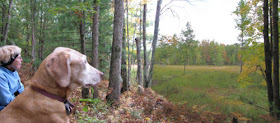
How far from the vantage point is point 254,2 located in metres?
7.52

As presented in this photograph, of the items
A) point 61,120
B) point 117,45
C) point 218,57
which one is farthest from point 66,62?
point 218,57

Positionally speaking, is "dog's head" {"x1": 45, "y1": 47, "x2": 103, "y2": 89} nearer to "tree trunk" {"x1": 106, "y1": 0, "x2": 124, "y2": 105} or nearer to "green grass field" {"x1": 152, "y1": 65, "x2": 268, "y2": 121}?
"tree trunk" {"x1": 106, "y1": 0, "x2": 124, "y2": 105}

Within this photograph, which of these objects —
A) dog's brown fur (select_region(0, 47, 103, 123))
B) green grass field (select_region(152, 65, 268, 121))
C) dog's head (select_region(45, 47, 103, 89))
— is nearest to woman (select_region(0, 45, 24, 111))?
dog's brown fur (select_region(0, 47, 103, 123))

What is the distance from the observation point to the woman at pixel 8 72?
1.88 m

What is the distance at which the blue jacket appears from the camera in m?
1.86

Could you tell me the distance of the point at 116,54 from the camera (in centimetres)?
578

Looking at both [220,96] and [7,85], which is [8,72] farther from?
[220,96]

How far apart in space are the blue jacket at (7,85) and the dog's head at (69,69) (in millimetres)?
936

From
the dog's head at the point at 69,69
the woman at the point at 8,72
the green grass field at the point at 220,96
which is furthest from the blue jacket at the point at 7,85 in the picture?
the green grass field at the point at 220,96

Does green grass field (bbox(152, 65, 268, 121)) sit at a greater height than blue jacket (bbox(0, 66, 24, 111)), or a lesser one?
lesser

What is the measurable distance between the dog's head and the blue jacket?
3.07 ft

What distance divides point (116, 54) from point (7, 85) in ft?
13.0

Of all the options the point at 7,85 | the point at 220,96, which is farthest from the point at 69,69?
the point at 220,96

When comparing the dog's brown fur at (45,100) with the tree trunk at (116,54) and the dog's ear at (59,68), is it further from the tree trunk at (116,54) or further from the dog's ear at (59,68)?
the tree trunk at (116,54)
